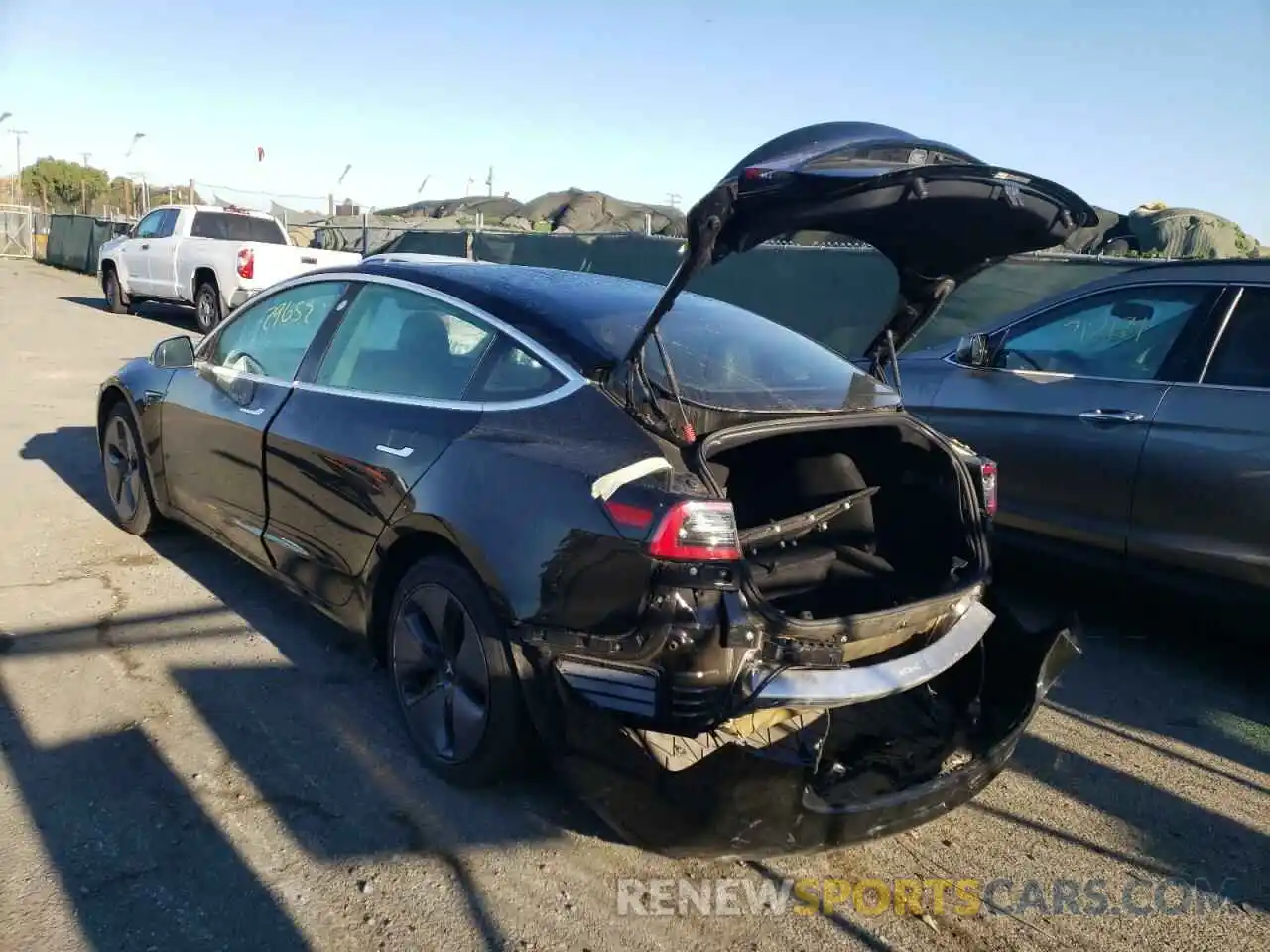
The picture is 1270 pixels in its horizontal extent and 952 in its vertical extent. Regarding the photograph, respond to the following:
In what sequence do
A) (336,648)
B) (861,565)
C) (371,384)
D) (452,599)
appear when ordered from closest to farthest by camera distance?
(452,599) → (861,565) → (371,384) → (336,648)

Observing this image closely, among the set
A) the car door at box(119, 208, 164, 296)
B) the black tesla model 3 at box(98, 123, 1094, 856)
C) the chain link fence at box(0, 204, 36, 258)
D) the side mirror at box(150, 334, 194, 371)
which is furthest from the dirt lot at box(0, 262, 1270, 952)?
the chain link fence at box(0, 204, 36, 258)

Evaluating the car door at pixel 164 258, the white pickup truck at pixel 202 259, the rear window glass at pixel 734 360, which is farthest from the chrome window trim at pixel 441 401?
the car door at pixel 164 258

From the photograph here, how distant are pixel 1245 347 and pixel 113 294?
18692 mm

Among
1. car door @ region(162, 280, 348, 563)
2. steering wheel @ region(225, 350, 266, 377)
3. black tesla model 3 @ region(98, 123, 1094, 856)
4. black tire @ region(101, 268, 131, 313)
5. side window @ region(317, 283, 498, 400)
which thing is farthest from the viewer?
black tire @ region(101, 268, 131, 313)

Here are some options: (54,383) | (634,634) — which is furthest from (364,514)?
(54,383)

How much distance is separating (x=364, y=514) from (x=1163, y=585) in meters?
3.34

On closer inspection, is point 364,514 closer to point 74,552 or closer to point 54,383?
point 74,552

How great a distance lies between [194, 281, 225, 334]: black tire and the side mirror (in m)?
11.0

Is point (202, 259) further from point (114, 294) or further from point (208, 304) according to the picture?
point (114, 294)

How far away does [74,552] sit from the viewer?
529 centimetres

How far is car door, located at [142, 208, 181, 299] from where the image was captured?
16.5 metres

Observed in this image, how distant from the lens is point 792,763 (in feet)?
8.28

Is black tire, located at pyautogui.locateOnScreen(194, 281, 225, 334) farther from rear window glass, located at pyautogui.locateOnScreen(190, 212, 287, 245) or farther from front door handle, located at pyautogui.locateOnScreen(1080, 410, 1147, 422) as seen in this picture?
front door handle, located at pyautogui.locateOnScreen(1080, 410, 1147, 422)

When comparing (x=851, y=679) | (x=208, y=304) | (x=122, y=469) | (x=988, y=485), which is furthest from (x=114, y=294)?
(x=851, y=679)
